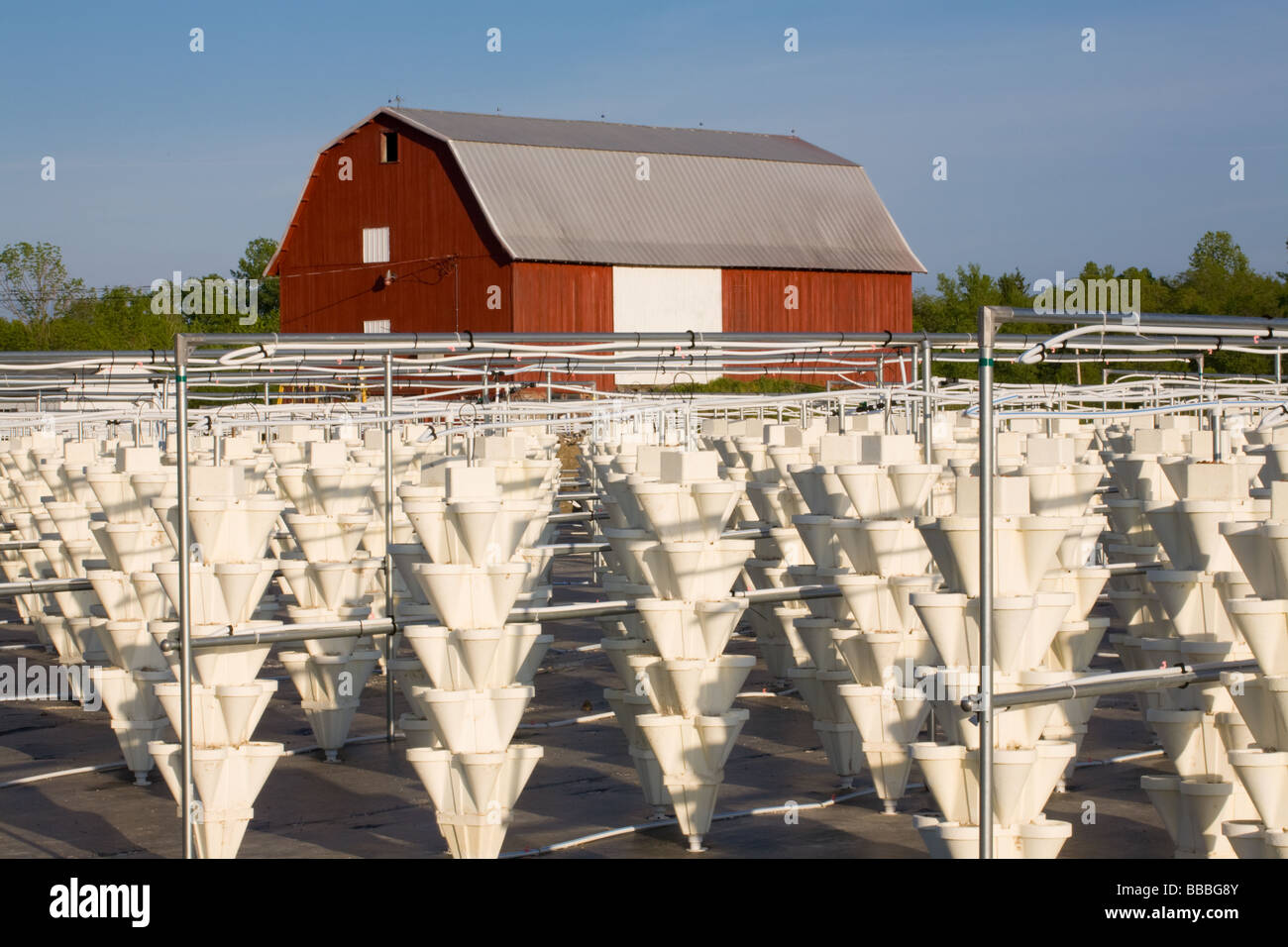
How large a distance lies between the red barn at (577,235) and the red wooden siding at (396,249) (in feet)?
0.17

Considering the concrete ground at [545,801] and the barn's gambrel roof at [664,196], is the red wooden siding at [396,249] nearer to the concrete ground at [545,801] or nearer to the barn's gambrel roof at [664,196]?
the barn's gambrel roof at [664,196]

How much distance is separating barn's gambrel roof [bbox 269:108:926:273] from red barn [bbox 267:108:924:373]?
0.20 feet

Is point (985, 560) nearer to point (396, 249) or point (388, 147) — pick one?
point (396, 249)

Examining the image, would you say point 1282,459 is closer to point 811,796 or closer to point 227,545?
point 811,796

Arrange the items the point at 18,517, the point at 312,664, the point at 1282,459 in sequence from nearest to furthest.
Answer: the point at 1282,459, the point at 312,664, the point at 18,517

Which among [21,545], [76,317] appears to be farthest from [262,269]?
[21,545]

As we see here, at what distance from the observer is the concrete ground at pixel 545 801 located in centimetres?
773

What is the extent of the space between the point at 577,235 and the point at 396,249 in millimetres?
5452

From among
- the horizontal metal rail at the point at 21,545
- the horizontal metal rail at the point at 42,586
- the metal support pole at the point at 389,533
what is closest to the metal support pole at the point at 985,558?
the metal support pole at the point at 389,533

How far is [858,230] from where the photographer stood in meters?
47.3

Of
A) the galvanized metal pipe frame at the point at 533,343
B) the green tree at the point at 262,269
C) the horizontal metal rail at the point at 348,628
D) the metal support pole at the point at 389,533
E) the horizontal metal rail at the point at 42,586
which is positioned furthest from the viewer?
the green tree at the point at 262,269

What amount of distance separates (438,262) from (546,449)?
93.9ft

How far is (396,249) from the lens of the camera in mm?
43500
